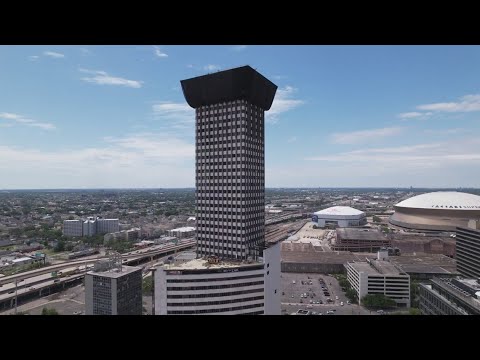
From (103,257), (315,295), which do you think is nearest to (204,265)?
(315,295)

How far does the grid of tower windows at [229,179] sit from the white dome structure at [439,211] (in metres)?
54.9

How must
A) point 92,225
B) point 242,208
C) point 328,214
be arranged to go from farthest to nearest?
point 328,214 < point 92,225 < point 242,208

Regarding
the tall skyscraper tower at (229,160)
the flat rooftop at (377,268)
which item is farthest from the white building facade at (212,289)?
the flat rooftop at (377,268)

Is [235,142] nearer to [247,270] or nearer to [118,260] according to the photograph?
[247,270]

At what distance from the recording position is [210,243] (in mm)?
27578

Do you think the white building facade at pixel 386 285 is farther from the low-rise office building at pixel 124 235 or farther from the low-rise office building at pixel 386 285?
the low-rise office building at pixel 124 235

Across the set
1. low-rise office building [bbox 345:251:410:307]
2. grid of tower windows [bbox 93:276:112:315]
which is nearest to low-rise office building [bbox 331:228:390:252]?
low-rise office building [bbox 345:251:410:307]

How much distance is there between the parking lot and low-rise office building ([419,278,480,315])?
561cm

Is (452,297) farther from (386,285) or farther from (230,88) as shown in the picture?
(230,88)

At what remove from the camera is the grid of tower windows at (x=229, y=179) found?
2655 cm

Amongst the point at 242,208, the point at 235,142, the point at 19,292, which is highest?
the point at 235,142

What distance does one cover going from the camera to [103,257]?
165 feet
